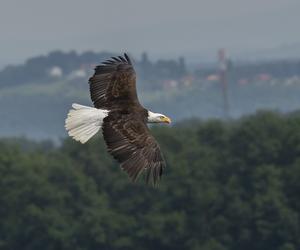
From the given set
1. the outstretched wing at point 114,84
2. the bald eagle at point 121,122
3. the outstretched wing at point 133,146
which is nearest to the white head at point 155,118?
the bald eagle at point 121,122

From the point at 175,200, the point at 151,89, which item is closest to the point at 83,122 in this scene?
the point at 175,200

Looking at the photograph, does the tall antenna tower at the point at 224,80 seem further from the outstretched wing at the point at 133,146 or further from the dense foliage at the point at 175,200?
the outstretched wing at the point at 133,146

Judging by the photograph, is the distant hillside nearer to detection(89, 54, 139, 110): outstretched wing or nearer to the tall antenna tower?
the tall antenna tower

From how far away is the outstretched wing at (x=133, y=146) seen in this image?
13227 mm

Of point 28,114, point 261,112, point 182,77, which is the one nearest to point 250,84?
point 182,77

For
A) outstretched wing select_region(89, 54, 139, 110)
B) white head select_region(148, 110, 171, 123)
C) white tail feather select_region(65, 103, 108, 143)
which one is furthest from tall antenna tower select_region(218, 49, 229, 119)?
white tail feather select_region(65, 103, 108, 143)

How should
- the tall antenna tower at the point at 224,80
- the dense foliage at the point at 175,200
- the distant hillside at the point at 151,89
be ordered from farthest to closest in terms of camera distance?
1. the tall antenna tower at the point at 224,80
2. the distant hillside at the point at 151,89
3. the dense foliage at the point at 175,200

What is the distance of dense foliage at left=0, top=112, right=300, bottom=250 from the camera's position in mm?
41250

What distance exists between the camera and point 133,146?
13.6 meters

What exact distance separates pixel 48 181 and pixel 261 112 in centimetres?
770

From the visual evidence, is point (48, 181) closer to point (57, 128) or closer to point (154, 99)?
point (57, 128)

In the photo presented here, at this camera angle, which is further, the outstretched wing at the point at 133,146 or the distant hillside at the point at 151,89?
the distant hillside at the point at 151,89

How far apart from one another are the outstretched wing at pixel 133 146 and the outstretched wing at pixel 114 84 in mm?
508

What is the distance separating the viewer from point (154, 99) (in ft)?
477
